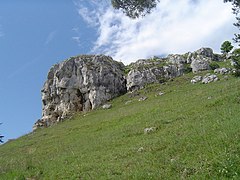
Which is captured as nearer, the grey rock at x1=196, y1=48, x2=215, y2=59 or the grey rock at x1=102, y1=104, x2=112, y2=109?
the grey rock at x1=102, y1=104, x2=112, y2=109

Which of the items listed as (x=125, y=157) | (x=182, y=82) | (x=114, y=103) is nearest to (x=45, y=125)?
(x=114, y=103)

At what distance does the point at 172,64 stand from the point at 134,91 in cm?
1222

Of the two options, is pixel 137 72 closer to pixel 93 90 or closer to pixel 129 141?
pixel 93 90

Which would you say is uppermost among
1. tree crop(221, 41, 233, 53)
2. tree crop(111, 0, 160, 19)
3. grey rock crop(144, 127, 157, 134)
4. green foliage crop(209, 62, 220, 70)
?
tree crop(221, 41, 233, 53)

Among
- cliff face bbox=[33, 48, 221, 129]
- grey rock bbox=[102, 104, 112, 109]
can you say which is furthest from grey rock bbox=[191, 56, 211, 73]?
grey rock bbox=[102, 104, 112, 109]

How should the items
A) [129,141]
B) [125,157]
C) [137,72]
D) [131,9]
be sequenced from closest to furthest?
[125,157] < [131,9] < [129,141] < [137,72]

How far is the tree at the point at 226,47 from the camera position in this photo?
311 feet

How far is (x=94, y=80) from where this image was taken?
7162 centimetres

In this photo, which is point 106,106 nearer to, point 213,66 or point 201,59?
point 201,59

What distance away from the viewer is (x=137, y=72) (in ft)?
236

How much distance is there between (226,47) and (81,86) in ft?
146

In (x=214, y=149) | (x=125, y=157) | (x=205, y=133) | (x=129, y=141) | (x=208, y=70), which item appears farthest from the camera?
(x=208, y=70)

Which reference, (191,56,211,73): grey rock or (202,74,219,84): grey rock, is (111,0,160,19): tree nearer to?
(202,74,219,84): grey rock

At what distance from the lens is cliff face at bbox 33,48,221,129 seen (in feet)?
231
